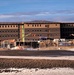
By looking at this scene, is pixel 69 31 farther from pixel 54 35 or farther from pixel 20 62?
pixel 20 62

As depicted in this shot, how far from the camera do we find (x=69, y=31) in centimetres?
14925

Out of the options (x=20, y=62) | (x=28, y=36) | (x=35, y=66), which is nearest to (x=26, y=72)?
(x=35, y=66)

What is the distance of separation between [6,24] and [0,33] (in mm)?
6985

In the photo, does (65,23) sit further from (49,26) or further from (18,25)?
(18,25)

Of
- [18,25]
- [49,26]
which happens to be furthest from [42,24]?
[18,25]

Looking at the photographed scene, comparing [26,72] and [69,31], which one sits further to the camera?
[69,31]

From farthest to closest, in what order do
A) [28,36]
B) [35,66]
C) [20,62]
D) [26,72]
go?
[28,36] → [20,62] → [35,66] → [26,72]

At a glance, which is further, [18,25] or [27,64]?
[18,25]

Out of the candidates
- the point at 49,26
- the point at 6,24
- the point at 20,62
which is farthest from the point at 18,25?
the point at 20,62

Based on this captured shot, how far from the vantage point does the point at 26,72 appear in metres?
20.2

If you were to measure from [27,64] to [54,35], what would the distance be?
11603cm

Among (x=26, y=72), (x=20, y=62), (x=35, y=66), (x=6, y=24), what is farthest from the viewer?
(x=6, y=24)

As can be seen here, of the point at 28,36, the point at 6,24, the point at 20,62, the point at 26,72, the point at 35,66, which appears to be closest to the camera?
the point at 26,72

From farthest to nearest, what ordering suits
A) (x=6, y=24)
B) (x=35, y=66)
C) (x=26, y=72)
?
(x=6, y=24)
(x=35, y=66)
(x=26, y=72)
